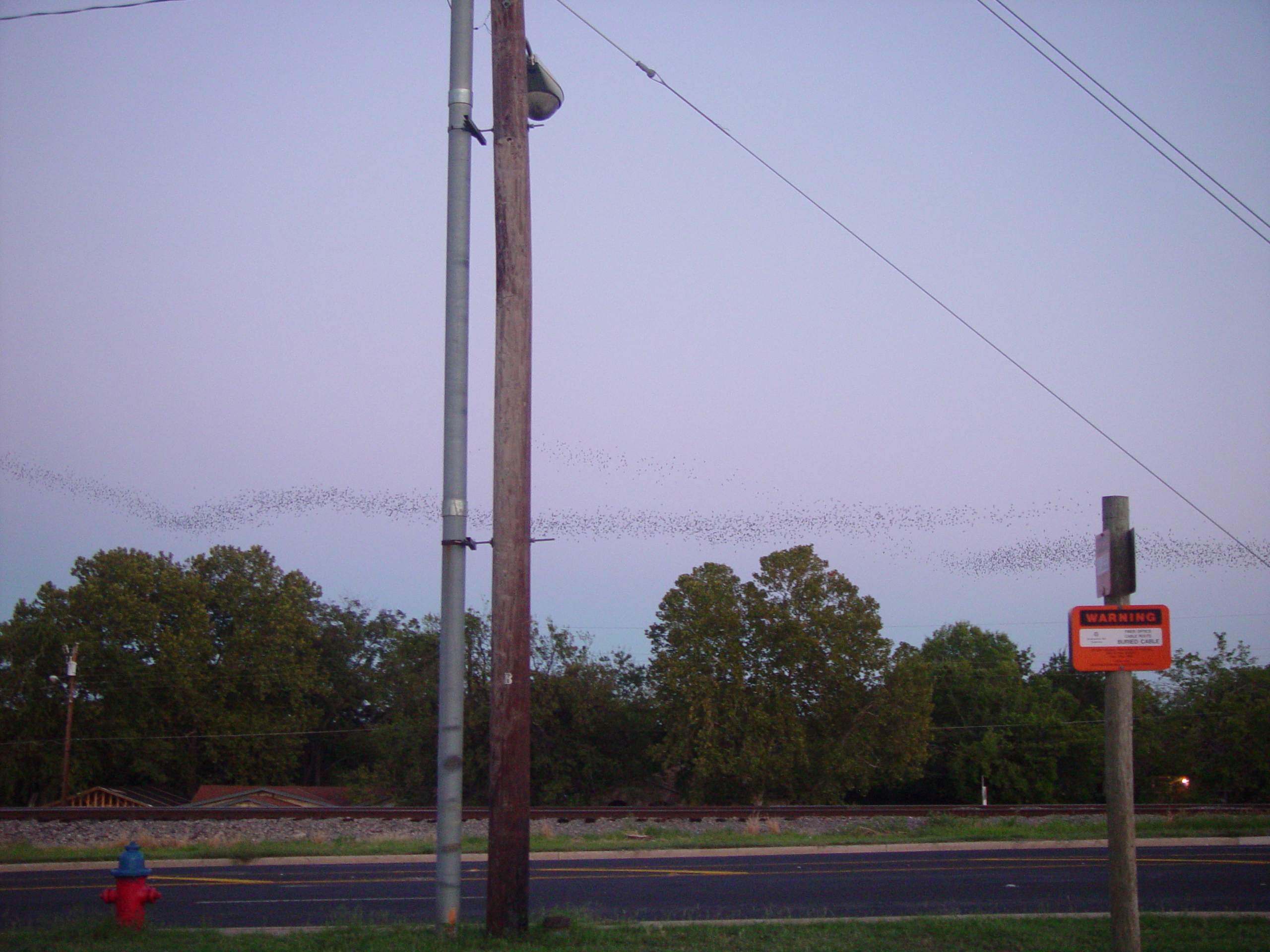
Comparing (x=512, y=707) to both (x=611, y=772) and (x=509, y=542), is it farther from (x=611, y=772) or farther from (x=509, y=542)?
(x=611, y=772)

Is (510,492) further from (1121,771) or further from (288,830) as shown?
(288,830)

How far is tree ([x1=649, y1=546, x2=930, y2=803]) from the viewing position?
39.2 m

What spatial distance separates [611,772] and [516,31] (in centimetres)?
3984

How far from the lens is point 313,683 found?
5753 centimetres

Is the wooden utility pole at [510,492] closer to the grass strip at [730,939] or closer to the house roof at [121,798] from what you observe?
the grass strip at [730,939]

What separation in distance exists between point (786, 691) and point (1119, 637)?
35699mm

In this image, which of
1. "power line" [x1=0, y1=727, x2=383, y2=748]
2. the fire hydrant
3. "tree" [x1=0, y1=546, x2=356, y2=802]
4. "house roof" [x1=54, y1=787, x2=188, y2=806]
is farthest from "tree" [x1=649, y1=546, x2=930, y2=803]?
the fire hydrant

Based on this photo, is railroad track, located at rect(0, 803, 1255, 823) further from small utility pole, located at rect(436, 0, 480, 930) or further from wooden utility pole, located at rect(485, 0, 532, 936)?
wooden utility pole, located at rect(485, 0, 532, 936)

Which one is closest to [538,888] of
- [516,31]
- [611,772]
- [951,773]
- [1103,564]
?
[1103,564]

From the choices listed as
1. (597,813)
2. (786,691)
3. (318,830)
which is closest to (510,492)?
(318,830)

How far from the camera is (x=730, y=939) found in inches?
310

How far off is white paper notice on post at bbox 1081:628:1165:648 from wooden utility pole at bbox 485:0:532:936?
3.57 metres

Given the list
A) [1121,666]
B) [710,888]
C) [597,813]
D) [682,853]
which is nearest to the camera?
[1121,666]

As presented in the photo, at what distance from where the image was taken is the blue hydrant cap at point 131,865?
8711mm
